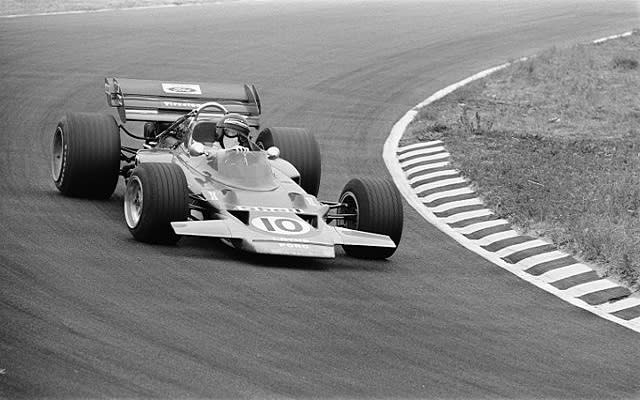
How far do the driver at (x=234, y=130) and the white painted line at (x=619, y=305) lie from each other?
4.35 metres

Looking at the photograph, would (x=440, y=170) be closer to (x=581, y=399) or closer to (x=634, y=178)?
(x=634, y=178)

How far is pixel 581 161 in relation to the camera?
18344 millimetres

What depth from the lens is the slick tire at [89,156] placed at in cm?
1484

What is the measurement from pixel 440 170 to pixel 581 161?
6.62 feet

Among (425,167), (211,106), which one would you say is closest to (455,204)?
(425,167)

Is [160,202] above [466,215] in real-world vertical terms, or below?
above

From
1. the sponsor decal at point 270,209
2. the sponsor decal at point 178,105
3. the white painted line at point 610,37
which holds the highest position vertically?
the sponsor decal at point 178,105

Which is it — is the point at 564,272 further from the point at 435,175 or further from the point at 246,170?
the point at 435,175

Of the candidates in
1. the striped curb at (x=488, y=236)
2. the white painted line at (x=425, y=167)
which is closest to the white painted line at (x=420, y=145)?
the striped curb at (x=488, y=236)

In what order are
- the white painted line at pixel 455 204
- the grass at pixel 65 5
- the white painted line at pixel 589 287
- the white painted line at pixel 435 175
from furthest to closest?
the grass at pixel 65 5 < the white painted line at pixel 435 175 < the white painted line at pixel 455 204 < the white painted line at pixel 589 287

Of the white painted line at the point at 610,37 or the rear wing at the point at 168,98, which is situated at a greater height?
the rear wing at the point at 168,98

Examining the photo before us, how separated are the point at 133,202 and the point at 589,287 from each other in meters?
4.79

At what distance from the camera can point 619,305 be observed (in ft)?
41.0

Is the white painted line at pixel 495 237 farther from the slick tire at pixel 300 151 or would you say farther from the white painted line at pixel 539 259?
the slick tire at pixel 300 151
